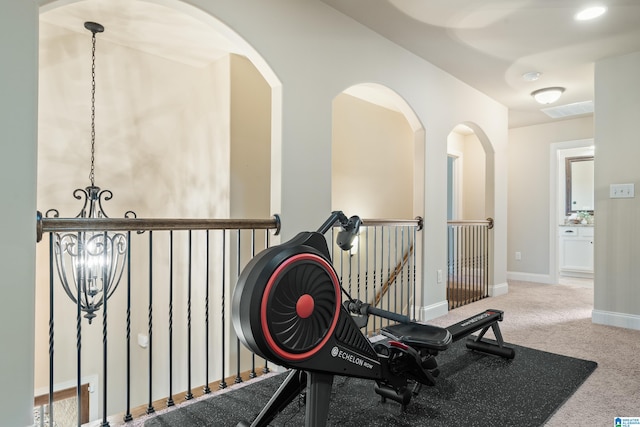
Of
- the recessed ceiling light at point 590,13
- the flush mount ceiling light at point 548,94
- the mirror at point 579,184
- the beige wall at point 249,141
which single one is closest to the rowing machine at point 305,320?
the beige wall at point 249,141

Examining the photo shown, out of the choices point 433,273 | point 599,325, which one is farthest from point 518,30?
point 599,325

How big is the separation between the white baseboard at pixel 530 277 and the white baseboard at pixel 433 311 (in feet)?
9.21

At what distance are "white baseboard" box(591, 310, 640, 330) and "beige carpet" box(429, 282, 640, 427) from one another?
0.09 m

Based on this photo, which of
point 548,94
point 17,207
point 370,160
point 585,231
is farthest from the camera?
point 585,231

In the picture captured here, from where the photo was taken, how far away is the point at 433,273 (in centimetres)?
379

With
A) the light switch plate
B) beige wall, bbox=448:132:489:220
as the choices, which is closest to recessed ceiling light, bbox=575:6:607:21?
the light switch plate

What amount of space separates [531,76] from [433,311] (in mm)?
2630

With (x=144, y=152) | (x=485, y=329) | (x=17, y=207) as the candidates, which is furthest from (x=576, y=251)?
(x=17, y=207)

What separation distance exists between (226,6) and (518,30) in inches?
90.0

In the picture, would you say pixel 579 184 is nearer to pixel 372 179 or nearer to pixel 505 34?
pixel 372 179

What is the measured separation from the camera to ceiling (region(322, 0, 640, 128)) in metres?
2.76

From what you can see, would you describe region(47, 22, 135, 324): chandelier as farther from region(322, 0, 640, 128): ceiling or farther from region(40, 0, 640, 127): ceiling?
region(322, 0, 640, 128): ceiling

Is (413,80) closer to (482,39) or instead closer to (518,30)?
(482,39)

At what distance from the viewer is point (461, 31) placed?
313 centimetres
